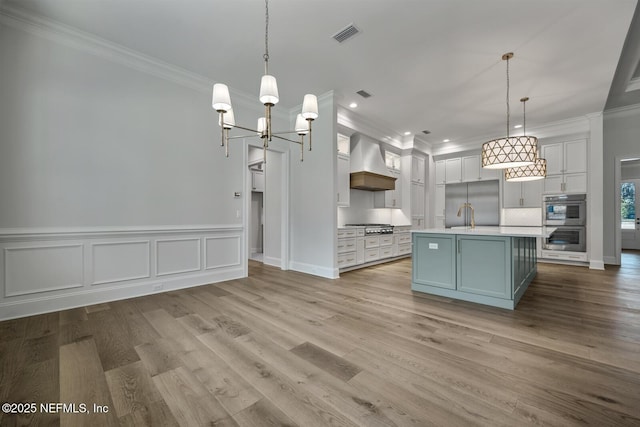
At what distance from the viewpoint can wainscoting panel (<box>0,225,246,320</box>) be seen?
2709mm

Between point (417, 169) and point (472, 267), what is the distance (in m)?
4.64

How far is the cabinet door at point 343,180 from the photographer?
17.1 feet

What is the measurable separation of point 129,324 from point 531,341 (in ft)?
12.1

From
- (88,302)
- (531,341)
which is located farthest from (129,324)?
(531,341)

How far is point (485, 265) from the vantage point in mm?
3150

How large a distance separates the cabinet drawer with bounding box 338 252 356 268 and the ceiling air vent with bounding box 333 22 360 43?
3347mm

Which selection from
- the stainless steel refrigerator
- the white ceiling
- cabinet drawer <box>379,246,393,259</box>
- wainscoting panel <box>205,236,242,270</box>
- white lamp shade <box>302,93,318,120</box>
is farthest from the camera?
the stainless steel refrigerator

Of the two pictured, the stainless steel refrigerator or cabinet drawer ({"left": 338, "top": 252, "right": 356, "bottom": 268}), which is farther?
the stainless steel refrigerator

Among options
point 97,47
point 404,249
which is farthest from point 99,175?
point 404,249

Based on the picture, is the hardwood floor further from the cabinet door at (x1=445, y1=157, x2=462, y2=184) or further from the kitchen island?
the cabinet door at (x1=445, y1=157, x2=462, y2=184)

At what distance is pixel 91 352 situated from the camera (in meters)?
2.04

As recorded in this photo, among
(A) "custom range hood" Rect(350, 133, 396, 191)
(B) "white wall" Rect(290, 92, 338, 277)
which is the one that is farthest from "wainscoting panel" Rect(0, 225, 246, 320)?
(A) "custom range hood" Rect(350, 133, 396, 191)

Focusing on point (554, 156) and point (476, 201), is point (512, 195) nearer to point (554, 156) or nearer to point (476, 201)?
point (476, 201)

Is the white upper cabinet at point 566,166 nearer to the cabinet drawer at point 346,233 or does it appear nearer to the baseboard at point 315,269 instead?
the cabinet drawer at point 346,233
